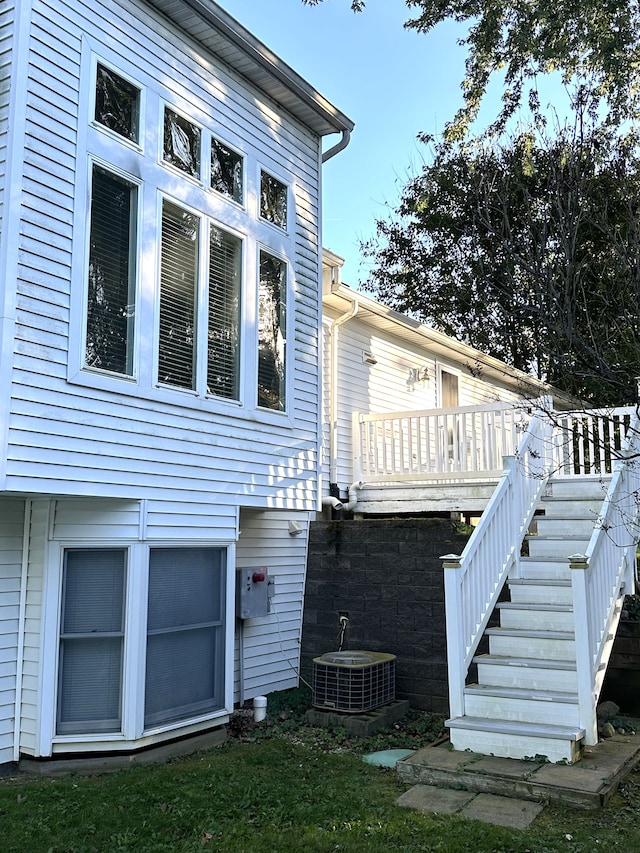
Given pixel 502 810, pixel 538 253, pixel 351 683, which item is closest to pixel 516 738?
pixel 502 810

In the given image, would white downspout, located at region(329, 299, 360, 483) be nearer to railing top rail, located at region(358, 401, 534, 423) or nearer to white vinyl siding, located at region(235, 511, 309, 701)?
railing top rail, located at region(358, 401, 534, 423)

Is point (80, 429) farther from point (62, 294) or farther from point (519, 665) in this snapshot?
point (519, 665)

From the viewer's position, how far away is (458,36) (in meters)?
9.84

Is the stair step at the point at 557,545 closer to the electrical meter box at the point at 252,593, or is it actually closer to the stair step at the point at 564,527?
the stair step at the point at 564,527

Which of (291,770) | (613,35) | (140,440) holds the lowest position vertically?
(291,770)

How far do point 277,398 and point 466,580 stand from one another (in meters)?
2.67

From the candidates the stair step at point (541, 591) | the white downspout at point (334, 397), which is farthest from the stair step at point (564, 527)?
the white downspout at point (334, 397)

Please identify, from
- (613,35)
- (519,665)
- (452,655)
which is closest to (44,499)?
(452,655)

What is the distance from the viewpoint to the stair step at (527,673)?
580cm

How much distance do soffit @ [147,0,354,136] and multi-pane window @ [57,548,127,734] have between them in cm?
467

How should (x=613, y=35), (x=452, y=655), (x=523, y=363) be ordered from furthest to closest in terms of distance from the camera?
1. (x=523, y=363)
2. (x=613, y=35)
3. (x=452, y=655)

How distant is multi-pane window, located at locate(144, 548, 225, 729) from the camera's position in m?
5.82

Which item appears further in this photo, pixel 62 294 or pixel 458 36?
pixel 458 36

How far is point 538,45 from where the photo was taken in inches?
352
